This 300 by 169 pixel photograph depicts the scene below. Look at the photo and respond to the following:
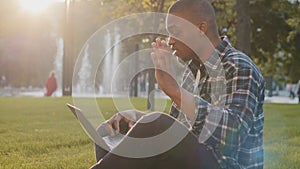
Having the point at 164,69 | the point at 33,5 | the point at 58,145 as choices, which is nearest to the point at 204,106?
the point at 164,69

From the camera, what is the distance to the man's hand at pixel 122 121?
3.14 metres

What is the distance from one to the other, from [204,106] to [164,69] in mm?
264

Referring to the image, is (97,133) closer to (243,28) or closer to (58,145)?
(58,145)

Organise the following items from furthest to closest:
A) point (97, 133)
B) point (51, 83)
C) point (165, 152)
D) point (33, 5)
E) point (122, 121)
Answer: point (33, 5) → point (51, 83) → point (122, 121) → point (97, 133) → point (165, 152)

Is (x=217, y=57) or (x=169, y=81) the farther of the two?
(x=217, y=57)

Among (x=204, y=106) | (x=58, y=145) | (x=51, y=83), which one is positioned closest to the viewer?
(x=204, y=106)

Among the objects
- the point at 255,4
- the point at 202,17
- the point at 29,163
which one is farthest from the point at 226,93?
the point at 255,4

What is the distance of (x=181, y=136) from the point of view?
2402 millimetres

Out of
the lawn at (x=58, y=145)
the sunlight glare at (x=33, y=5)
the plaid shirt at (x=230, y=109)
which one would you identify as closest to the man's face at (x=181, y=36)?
the plaid shirt at (x=230, y=109)

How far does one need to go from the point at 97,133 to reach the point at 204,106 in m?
0.74

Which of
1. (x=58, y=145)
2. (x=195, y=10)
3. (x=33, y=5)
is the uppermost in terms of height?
(x=33, y=5)

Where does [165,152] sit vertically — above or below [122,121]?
below

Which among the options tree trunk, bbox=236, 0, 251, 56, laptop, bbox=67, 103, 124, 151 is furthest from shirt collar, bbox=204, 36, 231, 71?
tree trunk, bbox=236, 0, 251, 56

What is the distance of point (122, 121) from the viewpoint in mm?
3201
